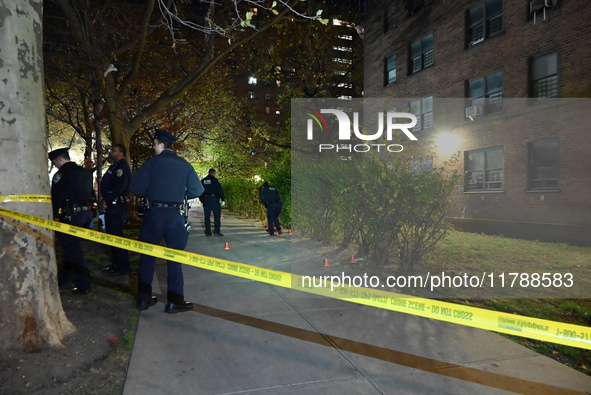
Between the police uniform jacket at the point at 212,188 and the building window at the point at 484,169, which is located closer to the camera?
the police uniform jacket at the point at 212,188

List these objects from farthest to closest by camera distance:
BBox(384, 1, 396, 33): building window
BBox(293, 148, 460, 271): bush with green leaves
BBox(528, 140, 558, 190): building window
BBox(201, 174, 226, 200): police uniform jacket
A: BBox(384, 1, 396, 33): building window
BBox(528, 140, 558, 190): building window
BBox(201, 174, 226, 200): police uniform jacket
BBox(293, 148, 460, 271): bush with green leaves

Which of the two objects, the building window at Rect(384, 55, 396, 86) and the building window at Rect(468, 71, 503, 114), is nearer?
the building window at Rect(468, 71, 503, 114)

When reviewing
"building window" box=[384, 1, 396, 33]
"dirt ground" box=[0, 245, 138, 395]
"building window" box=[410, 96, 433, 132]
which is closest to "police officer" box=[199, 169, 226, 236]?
"dirt ground" box=[0, 245, 138, 395]

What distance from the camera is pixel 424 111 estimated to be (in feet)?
62.6

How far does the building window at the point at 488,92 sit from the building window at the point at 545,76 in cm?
133

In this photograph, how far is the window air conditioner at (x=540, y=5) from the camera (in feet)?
42.7

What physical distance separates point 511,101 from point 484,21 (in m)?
3.63

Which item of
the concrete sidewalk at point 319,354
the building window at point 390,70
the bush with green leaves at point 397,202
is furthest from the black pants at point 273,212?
the building window at point 390,70

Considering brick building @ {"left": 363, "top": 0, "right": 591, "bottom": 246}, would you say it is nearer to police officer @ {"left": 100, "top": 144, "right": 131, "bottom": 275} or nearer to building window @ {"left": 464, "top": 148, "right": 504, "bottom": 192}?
building window @ {"left": 464, "top": 148, "right": 504, "bottom": 192}

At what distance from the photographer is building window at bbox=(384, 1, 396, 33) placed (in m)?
21.1

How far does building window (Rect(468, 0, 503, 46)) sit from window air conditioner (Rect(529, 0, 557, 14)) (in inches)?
64.2

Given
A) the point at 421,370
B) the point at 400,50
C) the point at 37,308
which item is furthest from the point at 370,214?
the point at 400,50

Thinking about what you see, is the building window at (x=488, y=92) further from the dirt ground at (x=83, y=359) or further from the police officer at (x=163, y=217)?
the dirt ground at (x=83, y=359)

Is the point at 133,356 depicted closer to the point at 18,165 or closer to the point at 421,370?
the point at 18,165
